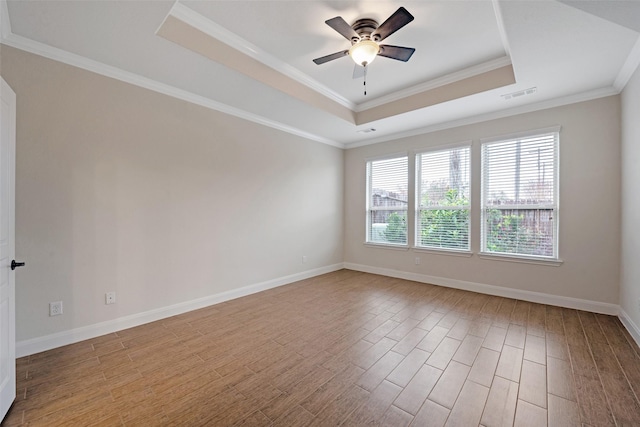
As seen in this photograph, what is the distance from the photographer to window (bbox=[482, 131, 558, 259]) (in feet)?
12.4

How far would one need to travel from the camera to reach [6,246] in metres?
1.72

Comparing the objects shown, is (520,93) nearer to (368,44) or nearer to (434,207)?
(434,207)

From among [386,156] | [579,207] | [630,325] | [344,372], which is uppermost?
[386,156]

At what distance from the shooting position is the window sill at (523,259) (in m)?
3.71

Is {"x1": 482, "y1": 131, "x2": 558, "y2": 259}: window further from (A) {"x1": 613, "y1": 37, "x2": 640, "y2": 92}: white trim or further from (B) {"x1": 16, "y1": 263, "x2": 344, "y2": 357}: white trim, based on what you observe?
(B) {"x1": 16, "y1": 263, "x2": 344, "y2": 357}: white trim

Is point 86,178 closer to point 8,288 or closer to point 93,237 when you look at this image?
point 93,237

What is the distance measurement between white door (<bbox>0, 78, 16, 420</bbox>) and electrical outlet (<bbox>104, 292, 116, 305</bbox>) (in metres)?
1.08

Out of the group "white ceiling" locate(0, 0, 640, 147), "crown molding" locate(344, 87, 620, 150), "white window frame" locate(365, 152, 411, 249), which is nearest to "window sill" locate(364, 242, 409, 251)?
"white window frame" locate(365, 152, 411, 249)

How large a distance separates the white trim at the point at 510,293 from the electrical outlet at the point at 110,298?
4349mm

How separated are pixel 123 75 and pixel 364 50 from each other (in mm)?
2641

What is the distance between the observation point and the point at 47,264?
252cm

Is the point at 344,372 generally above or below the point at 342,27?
below

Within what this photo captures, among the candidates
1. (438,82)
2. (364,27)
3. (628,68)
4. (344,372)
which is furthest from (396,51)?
(344,372)

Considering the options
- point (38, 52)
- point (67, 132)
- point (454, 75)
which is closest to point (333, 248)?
point (454, 75)
